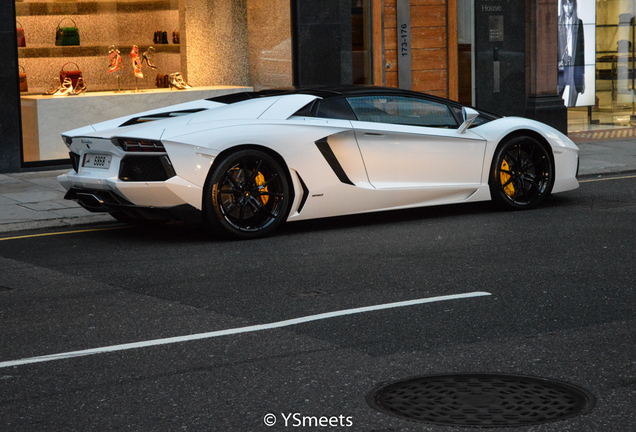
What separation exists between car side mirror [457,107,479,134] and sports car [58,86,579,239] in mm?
14

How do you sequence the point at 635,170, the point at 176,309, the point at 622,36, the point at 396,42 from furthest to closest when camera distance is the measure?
1. the point at 622,36
2. the point at 396,42
3. the point at 635,170
4. the point at 176,309

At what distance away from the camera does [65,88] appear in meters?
14.3

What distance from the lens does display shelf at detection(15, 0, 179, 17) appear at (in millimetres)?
14008

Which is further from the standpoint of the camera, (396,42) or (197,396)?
(396,42)

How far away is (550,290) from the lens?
636 centimetres

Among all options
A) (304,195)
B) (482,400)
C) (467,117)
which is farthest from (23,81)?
(482,400)

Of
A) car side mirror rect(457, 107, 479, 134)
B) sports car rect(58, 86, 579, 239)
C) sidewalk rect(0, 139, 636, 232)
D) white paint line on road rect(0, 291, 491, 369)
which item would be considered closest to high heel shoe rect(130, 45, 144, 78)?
sidewalk rect(0, 139, 636, 232)

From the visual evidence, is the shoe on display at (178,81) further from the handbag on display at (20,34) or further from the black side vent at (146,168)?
the black side vent at (146,168)

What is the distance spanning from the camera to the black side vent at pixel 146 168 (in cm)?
804

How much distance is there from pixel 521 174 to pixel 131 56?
24.4 ft

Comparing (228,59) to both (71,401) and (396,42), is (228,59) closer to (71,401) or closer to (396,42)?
(396,42)

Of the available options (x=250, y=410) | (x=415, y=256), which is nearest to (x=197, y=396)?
(x=250, y=410)

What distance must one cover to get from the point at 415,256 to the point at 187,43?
9.06m

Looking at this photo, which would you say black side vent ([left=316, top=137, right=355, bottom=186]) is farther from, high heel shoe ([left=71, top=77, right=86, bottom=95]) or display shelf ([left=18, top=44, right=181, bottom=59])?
display shelf ([left=18, top=44, right=181, bottom=59])
